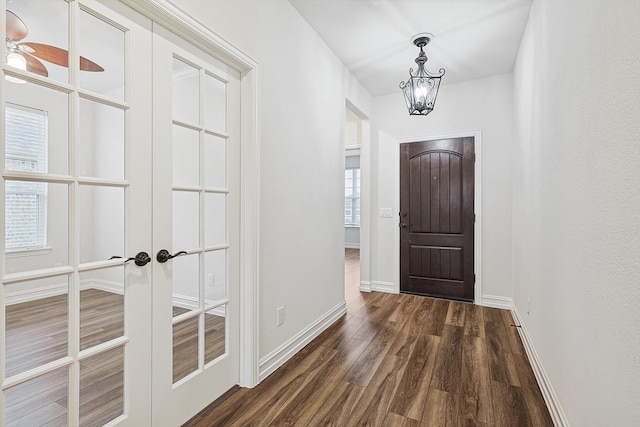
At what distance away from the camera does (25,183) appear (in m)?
1.18

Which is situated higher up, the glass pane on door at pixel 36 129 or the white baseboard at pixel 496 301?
the glass pane on door at pixel 36 129

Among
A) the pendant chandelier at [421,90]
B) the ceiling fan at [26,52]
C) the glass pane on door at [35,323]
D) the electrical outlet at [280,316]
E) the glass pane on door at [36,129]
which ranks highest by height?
the pendant chandelier at [421,90]

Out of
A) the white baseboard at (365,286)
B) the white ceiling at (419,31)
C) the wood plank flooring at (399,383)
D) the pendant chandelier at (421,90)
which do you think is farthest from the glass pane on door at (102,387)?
the white baseboard at (365,286)

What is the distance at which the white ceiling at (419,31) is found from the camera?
261cm

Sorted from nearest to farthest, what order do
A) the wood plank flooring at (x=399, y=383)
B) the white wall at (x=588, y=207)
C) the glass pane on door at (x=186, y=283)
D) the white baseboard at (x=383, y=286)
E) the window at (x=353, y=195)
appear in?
the white wall at (x=588, y=207)
the glass pane on door at (x=186, y=283)
the wood plank flooring at (x=399, y=383)
the white baseboard at (x=383, y=286)
the window at (x=353, y=195)

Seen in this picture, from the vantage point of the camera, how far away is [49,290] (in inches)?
49.3

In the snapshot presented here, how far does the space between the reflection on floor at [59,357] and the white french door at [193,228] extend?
20 centimetres

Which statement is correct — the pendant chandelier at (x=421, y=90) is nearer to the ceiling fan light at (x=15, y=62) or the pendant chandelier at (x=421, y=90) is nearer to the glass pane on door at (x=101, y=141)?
the glass pane on door at (x=101, y=141)

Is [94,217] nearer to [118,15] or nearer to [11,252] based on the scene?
[11,252]

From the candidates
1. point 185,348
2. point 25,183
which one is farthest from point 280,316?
point 25,183

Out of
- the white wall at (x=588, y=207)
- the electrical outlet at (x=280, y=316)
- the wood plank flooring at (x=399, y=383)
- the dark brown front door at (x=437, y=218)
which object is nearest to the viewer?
the white wall at (x=588, y=207)

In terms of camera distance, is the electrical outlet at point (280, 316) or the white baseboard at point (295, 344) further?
the electrical outlet at point (280, 316)

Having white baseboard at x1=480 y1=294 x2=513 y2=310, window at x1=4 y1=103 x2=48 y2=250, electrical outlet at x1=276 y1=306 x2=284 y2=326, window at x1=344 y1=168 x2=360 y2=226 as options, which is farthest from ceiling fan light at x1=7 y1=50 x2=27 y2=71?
window at x1=344 y1=168 x2=360 y2=226

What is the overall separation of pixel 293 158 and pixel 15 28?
1.76 meters
